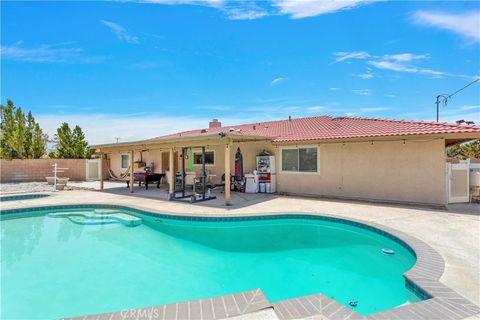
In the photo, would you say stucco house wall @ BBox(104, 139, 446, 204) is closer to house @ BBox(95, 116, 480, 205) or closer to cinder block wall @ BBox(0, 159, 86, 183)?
house @ BBox(95, 116, 480, 205)

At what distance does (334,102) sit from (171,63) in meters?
12.4

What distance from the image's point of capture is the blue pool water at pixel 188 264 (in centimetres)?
439

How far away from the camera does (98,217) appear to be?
961 centimetres

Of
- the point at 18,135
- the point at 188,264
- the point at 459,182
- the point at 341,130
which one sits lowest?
the point at 188,264

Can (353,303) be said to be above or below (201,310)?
below

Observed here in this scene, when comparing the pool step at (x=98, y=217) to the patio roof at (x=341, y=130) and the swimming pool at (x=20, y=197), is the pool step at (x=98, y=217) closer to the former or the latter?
the patio roof at (x=341, y=130)

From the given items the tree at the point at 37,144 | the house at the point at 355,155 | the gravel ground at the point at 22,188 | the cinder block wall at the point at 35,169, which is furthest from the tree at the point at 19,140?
the house at the point at 355,155

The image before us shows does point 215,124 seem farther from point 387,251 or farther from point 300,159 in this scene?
point 387,251

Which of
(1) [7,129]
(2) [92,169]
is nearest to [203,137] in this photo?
(2) [92,169]

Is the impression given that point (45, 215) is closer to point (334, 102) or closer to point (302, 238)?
point (302, 238)

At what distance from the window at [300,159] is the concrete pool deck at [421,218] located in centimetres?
167

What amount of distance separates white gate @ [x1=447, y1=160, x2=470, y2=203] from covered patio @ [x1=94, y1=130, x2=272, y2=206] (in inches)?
291

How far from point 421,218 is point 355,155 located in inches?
154

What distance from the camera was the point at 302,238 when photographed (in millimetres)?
7188
